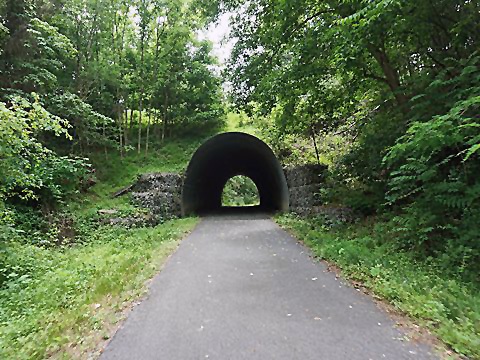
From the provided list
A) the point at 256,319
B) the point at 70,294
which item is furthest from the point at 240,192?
the point at 256,319

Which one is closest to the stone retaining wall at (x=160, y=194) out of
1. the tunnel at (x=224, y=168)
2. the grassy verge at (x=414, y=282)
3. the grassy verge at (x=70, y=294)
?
the tunnel at (x=224, y=168)

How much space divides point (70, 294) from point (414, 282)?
186 inches

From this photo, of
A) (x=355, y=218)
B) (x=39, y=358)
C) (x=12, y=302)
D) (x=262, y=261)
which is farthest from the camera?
(x=355, y=218)

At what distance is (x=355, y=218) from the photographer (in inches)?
350

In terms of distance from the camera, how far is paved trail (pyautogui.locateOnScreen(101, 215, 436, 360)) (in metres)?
2.83

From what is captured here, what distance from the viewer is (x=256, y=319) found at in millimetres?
3488

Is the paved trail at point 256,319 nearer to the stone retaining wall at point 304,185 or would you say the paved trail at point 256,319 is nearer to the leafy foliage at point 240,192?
the stone retaining wall at point 304,185

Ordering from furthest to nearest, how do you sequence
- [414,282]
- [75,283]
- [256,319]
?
1. [75,283]
2. [414,282]
3. [256,319]

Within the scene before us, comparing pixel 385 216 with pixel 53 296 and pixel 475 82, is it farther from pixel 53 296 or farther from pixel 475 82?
pixel 53 296

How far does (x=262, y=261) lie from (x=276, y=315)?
249 centimetres

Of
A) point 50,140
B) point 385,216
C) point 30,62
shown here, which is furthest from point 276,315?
point 50,140

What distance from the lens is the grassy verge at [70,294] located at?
3.01 metres

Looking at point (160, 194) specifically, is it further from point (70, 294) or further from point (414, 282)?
point (414, 282)

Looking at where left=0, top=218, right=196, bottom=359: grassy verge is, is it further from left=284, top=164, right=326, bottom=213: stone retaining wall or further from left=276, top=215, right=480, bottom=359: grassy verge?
left=284, top=164, right=326, bottom=213: stone retaining wall
